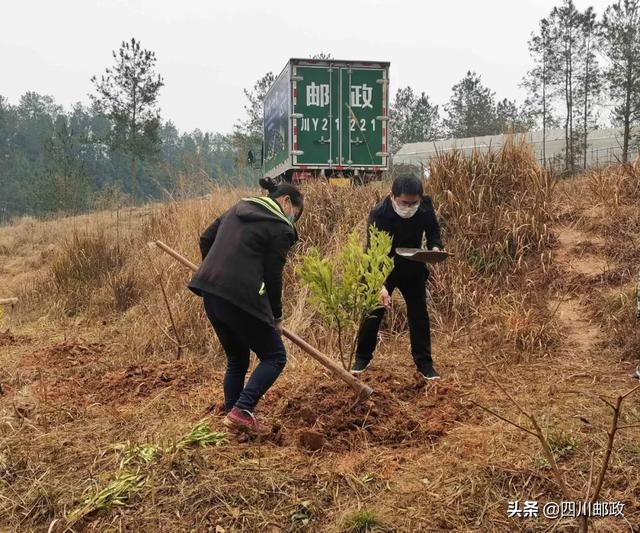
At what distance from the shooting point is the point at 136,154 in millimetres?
23562

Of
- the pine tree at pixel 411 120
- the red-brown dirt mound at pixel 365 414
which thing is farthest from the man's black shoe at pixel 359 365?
the pine tree at pixel 411 120

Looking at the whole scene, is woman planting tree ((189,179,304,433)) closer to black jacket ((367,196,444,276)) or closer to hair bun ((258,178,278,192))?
hair bun ((258,178,278,192))

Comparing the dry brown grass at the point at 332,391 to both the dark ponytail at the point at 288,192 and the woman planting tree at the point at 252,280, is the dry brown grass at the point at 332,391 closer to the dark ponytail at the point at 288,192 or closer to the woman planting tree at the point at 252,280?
the woman planting tree at the point at 252,280

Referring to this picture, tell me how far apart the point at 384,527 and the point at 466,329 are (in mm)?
3340

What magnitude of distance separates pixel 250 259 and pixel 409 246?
1.51m

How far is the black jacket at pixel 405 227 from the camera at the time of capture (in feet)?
13.0

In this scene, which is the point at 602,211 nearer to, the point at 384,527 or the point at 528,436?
the point at 528,436

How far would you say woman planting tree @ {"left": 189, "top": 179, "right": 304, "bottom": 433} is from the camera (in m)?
2.96

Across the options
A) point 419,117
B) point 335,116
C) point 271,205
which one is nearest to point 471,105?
point 419,117

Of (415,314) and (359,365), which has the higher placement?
(415,314)

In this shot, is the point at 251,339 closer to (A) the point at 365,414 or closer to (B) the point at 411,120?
(A) the point at 365,414

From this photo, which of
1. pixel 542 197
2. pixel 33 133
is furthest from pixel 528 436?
pixel 33 133

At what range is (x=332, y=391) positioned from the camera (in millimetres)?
3721

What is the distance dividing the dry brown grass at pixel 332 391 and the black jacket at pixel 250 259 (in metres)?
0.79
